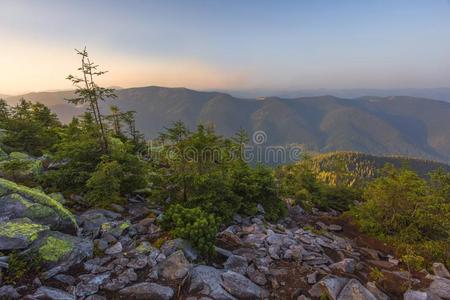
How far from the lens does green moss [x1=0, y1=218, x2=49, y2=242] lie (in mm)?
7090

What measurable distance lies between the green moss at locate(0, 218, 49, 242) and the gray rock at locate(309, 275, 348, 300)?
774 cm

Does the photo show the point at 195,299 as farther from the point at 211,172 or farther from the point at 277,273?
the point at 211,172

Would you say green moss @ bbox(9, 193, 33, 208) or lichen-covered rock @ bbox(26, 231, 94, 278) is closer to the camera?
lichen-covered rock @ bbox(26, 231, 94, 278)

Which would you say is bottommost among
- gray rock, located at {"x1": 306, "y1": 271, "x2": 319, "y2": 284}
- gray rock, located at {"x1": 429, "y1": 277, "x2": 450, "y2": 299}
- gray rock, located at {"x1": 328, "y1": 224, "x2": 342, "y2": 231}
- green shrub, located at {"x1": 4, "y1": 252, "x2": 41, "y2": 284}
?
gray rock, located at {"x1": 328, "y1": 224, "x2": 342, "y2": 231}

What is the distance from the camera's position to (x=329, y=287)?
7.36 metres

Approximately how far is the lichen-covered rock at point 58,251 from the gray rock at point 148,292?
187 cm

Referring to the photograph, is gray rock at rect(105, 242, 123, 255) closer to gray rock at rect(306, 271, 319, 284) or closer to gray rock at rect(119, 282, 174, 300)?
gray rock at rect(119, 282, 174, 300)

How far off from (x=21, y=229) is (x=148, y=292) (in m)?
3.92

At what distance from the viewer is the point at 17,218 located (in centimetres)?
787

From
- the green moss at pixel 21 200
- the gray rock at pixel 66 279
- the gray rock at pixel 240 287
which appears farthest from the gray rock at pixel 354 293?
the green moss at pixel 21 200

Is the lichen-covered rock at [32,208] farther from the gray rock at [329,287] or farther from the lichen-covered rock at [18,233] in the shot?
the gray rock at [329,287]

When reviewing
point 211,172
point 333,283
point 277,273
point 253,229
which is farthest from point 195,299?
point 211,172

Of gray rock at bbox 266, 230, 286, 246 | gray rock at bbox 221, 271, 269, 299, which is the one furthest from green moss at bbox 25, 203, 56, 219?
gray rock at bbox 266, 230, 286, 246

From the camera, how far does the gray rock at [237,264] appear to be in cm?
824
